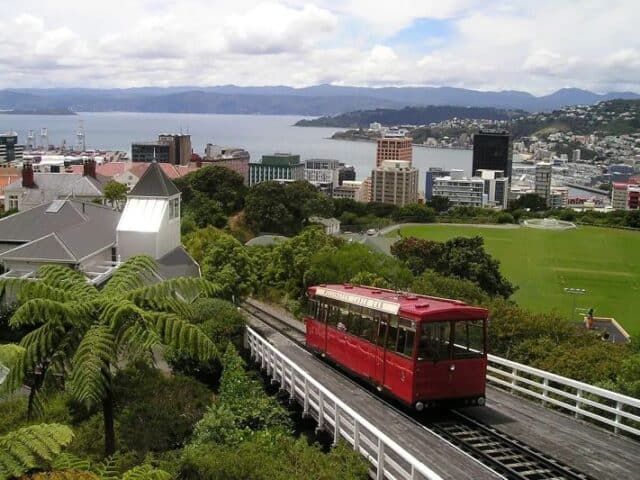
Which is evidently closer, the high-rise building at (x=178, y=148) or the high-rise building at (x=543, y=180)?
the high-rise building at (x=178, y=148)

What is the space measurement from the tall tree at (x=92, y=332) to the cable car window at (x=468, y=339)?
4.24 metres

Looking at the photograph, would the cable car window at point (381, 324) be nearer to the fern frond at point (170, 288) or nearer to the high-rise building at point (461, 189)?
the fern frond at point (170, 288)

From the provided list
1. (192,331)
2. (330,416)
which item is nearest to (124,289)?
(192,331)

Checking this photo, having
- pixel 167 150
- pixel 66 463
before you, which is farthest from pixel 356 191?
pixel 66 463

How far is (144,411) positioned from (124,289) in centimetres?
259

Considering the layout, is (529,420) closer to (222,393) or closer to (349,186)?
(222,393)

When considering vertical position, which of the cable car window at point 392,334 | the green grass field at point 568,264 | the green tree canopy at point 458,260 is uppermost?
the cable car window at point 392,334

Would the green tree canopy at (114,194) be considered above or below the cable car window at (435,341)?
below

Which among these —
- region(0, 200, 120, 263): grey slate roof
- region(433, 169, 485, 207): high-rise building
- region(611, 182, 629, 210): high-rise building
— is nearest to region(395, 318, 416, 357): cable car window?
region(0, 200, 120, 263): grey slate roof

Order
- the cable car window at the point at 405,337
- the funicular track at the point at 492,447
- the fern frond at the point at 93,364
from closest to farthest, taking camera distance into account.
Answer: the funicular track at the point at 492,447 < the fern frond at the point at 93,364 < the cable car window at the point at 405,337

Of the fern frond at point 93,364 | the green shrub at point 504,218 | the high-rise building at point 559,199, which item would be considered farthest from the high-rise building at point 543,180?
the fern frond at point 93,364

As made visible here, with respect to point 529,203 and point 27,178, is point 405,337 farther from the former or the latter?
point 529,203

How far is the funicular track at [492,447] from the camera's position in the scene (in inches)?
405

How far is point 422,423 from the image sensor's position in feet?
41.1
